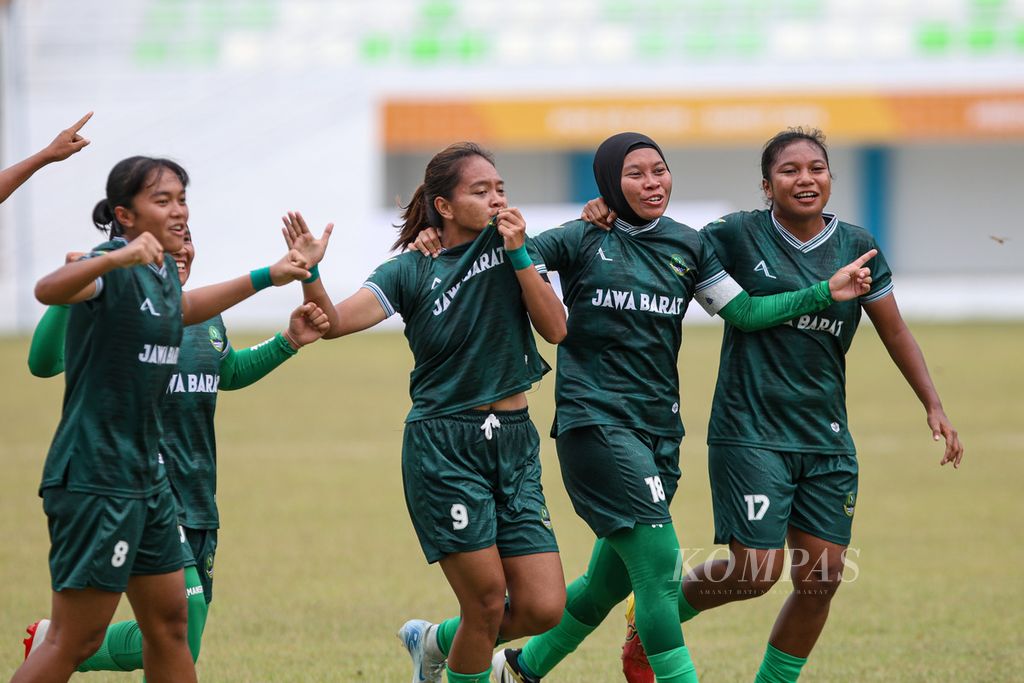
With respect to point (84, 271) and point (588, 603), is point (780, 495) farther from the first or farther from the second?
point (84, 271)

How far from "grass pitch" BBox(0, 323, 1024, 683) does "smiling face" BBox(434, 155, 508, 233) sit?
1085 millimetres

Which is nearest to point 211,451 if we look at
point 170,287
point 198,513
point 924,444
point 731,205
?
point 198,513

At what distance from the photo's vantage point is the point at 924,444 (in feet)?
42.5

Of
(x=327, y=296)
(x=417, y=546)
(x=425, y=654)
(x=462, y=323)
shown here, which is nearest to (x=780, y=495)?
(x=462, y=323)

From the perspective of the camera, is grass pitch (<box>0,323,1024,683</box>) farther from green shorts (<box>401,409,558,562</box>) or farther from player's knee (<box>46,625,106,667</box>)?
player's knee (<box>46,625,106,667</box>)

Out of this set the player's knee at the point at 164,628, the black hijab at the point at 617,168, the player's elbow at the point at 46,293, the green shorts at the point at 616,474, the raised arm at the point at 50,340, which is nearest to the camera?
the player's elbow at the point at 46,293

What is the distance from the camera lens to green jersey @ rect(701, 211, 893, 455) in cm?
521

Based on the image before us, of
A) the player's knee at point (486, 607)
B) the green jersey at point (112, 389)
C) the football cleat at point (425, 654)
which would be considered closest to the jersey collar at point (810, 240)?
the player's knee at point (486, 607)

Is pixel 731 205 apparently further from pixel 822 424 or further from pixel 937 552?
pixel 822 424

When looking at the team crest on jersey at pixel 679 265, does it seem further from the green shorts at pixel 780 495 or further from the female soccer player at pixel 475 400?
the green shorts at pixel 780 495

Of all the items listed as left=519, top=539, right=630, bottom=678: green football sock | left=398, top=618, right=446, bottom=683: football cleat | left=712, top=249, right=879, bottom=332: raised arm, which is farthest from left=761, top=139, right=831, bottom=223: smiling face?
left=398, top=618, right=446, bottom=683: football cleat

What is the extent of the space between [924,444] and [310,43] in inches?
904

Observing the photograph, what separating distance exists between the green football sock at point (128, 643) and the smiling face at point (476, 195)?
5.27ft

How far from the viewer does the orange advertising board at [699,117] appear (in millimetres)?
Answer: 30859
